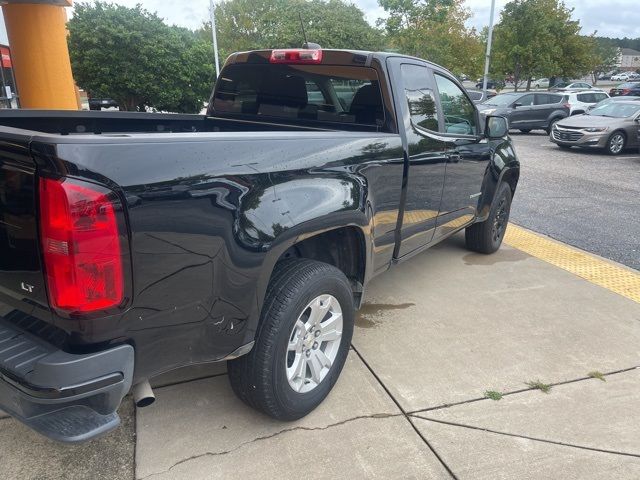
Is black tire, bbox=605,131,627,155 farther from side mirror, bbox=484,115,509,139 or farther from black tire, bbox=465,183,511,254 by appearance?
side mirror, bbox=484,115,509,139

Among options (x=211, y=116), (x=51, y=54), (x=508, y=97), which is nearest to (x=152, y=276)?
(x=211, y=116)

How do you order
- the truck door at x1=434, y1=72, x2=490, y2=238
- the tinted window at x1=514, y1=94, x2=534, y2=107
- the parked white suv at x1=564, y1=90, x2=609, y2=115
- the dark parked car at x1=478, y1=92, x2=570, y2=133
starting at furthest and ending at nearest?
the parked white suv at x1=564, y1=90, x2=609, y2=115, the tinted window at x1=514, y1=94, x2=534, y2=107, the dark parked car at x1=478, y1=92, x2=570, y2=133, the truck door at x1=434, y1=72, x2=490, y2=238

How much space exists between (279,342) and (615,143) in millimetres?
13888

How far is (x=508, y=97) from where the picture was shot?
18.5 meters

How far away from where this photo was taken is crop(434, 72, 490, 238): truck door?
161 inches

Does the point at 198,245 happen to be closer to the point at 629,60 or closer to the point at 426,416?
the point at 426,416

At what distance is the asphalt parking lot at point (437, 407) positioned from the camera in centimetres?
246

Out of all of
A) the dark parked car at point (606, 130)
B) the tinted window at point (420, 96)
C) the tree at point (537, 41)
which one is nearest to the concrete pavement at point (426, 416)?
the tinted window at point (420, 96)

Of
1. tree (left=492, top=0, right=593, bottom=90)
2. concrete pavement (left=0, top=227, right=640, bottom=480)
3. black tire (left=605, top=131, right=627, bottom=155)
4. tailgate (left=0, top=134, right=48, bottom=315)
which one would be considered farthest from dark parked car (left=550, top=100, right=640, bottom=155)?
tree (left=492, top=0, right=593, bottom=90)

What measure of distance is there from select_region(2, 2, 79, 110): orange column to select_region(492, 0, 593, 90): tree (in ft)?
89.9

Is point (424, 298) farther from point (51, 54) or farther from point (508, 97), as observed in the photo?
point (508, 97)

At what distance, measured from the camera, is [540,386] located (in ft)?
10.3

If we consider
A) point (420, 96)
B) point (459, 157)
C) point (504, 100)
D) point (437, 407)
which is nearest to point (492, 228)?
point (459, 157)

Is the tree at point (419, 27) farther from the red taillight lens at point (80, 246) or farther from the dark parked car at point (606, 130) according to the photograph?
the red taillight lens at point (80, 246)
